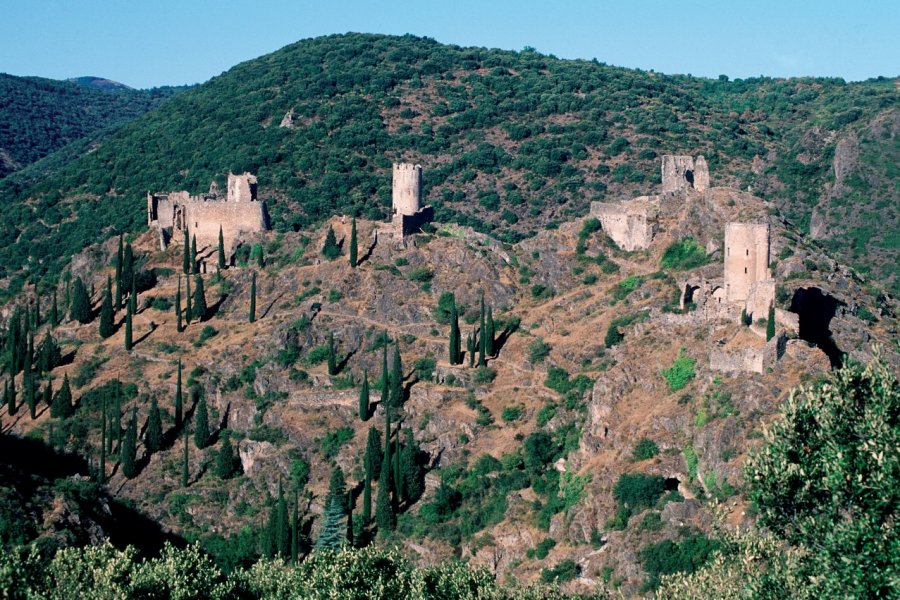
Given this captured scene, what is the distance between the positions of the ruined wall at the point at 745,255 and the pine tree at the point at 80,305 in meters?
38.4

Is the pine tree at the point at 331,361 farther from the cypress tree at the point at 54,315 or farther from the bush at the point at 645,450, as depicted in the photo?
the bush at the point at 645,450

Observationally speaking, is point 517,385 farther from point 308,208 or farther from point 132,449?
point 308,208

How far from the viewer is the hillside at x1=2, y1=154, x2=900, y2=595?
204 feet

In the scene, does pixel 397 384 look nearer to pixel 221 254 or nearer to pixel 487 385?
pixel 487 385

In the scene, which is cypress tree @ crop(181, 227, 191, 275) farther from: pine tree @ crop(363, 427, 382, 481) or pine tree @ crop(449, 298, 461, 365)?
pine tree @ crop(363, 427, 382, 481)

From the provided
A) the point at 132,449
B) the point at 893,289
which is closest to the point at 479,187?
the point at 893,289

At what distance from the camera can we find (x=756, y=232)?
218 ft

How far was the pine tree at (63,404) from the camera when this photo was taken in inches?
3127

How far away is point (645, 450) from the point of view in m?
64.1

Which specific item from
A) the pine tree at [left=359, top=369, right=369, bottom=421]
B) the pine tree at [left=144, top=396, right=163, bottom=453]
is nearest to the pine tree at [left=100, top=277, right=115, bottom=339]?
the pine tree at [left=144, top=396, right=163, bottom=453]

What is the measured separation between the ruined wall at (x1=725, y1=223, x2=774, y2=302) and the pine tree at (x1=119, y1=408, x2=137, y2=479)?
2940 centimetres

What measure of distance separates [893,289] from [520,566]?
44600 millimetres

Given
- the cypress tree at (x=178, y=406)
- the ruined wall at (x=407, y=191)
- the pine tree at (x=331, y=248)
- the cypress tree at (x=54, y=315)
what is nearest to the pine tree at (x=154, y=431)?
the cypress tree at (x=178, y=406)

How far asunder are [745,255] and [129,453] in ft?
101
